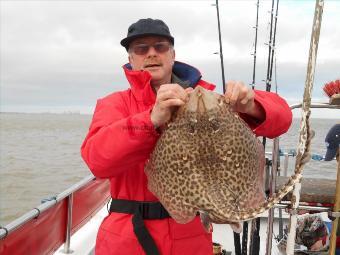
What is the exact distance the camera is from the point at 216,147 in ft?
6.59

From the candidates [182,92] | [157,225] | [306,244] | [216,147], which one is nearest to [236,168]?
[216,147]

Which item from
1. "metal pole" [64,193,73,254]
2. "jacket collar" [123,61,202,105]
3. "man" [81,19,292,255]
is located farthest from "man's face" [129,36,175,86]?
"metal pole" [64,193,73,254]

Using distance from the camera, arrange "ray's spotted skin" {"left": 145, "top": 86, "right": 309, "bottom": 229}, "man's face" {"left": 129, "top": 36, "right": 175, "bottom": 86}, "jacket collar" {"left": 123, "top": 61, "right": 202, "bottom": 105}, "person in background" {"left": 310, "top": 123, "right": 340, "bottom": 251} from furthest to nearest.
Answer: "person in background" {"left": 310, "top": 123, "right": 340, "bottom": 251}
"man's face" {"left": 129, "top": 36, "right": 175, "bottom": 86}
"jacket collar" {"left": 123, "top": 61, "right": 202, "bottom": 105}
"ray's spotted skin" {"left": 145, "top": 86, "right": 309, "bottom": 229}

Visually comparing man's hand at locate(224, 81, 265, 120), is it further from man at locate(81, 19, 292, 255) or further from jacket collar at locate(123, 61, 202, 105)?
jacket collar at locate(123, 61, 202, 105)

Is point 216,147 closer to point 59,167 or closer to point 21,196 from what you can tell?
point 21,196

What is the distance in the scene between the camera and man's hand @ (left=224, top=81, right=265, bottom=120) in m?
2.11

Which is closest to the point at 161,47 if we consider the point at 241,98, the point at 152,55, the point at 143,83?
the point at 152,55

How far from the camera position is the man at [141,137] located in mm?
2240

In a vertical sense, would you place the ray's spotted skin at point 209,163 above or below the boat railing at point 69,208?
above

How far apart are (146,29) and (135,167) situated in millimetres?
927

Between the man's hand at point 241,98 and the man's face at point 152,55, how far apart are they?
Result: 0.69 metres

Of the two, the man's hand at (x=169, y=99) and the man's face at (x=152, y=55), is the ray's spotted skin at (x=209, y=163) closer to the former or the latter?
the man's hand at (x=169, y=99)

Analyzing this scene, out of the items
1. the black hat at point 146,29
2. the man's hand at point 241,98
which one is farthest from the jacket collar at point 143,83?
the man's hand at point 241,98

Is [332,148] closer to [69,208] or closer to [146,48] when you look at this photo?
[146,48]
